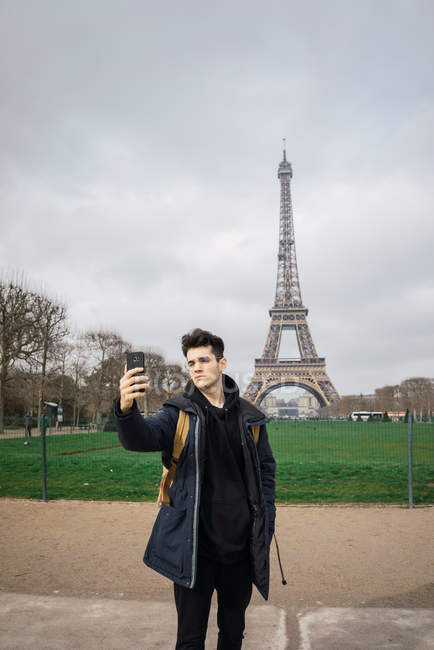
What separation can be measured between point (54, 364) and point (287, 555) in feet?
102

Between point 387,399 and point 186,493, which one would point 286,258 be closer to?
point 387,399

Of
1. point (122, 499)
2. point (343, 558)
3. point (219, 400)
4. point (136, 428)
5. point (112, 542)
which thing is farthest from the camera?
point (122, 499)

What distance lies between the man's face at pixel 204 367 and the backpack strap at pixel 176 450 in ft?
0.63

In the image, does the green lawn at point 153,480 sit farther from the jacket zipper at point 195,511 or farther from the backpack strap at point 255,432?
the jacket zipper at point 195,511

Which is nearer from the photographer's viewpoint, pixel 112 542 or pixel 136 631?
pixel 136 631

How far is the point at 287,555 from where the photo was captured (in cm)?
519

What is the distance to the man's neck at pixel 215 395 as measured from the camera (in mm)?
2643

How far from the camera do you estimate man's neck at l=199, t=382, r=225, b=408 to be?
104 inches

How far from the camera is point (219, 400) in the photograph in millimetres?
2693

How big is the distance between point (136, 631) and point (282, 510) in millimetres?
4737

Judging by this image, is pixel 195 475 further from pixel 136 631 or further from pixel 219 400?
pixel 136 631

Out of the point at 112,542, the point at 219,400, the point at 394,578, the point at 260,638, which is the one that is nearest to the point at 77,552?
the point at 112,542

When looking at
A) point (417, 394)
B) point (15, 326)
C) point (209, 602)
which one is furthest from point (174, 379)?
point (209, 602)

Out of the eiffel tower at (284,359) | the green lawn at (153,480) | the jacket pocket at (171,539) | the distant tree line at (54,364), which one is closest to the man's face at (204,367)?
the jacket pocket at (171,539)
